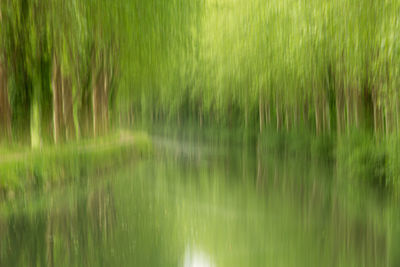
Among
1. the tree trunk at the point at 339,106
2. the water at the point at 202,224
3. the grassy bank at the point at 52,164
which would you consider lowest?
the water at the point at 202,224

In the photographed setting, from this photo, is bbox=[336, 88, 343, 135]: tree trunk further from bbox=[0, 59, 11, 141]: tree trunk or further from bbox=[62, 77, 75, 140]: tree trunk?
bbox=[0, 59, 11, 141]: tree trunk

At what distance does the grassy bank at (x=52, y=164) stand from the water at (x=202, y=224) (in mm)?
401

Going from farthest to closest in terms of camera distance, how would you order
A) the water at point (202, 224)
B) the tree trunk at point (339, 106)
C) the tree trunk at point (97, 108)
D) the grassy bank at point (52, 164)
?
the tree trunk at point (97, 108) → the tree trunk at point (339, 106) → the grassy bank at point (52, 164) → the water at point (202, 224)

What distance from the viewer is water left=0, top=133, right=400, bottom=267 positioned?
7.94 m

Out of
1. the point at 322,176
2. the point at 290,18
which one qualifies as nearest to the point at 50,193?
the point at 322,176

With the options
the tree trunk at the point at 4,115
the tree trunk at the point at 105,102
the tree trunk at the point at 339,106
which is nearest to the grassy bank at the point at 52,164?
the tree trunk at the point at 4,115

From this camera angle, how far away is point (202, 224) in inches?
412

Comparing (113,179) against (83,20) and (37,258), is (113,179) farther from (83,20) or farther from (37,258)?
(37,258)

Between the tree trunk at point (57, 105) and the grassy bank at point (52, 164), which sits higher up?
the tree trunk at point (57, 105)

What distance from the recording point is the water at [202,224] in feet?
26.0

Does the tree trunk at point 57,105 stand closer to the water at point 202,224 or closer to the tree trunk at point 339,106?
the water at point 202,224

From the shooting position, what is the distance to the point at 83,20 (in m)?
14.4

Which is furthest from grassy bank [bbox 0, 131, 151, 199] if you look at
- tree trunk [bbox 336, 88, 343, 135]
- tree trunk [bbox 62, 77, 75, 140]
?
tree trunk [bbox 336, 88, 343, 135]

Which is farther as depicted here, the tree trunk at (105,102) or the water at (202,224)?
the tree trunk at (105,102)
